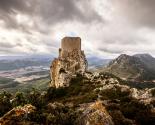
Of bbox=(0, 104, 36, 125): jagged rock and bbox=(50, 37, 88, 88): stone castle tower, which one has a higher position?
bbox=(50, 37, 88, 88): stone castle tower

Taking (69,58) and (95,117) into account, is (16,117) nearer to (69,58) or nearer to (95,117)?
(95,117)

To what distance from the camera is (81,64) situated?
5295 inches

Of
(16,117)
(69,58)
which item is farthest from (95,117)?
(69,58)

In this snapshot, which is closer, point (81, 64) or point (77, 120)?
point (77, 120)

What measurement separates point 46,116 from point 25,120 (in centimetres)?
268

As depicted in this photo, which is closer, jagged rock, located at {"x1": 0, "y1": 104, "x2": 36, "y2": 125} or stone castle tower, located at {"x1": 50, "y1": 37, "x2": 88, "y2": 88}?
jagged rock, located at {"x1": 0, "y1": 104, "x2": 36, "y2": 125}

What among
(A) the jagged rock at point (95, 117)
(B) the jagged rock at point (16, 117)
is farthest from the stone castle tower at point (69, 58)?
(B) the jagged rock at point (16, 117)

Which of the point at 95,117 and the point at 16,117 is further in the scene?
the point at 95,117

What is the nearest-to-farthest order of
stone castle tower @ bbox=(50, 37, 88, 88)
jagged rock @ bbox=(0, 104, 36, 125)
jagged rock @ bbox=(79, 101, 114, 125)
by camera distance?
jagged rock @ bbox=(0, 104, 36, 125) → jagged rock @ bbox=(79, 101, 114, 125) → stone castle tower @ bbox=(50, 37, 88, 88)

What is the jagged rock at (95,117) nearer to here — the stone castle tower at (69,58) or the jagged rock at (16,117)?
the jagged rock at (16,117)

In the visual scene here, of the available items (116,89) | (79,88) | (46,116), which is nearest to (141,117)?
(46,116)

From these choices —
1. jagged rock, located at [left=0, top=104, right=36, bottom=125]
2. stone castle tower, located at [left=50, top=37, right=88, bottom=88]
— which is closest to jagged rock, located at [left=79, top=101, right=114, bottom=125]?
jagged rock, located at [left=0, top=104, right=36, bottom=125]

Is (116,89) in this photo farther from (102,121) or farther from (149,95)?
(102,121)

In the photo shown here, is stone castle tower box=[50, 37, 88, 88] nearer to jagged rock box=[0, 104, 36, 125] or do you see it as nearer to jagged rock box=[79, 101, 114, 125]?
jagged rock box=[79, 101, 114, 125]
